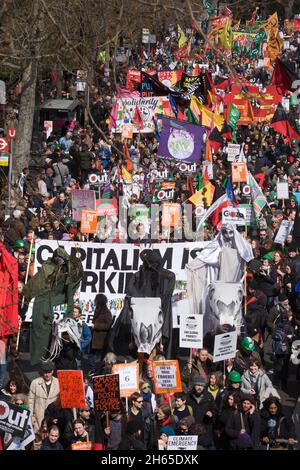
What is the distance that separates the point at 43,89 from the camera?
135ft

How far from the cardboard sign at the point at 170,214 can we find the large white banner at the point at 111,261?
3584 millimetres

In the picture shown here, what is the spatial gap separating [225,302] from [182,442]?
3710 millimetres

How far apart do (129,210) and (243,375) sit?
6.72 metres

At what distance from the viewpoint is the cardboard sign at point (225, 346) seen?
12.0 meters

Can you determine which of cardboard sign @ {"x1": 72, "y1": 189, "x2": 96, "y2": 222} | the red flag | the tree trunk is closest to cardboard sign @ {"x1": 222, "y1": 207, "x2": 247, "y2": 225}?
cardboard sign @ {"x1": 72, "y1": 189, "x2": 96, "y2": 222}

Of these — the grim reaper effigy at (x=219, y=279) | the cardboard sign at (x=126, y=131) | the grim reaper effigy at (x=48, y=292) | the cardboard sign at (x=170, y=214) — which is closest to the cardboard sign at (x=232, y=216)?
the cardboard sign at (x=170, y=214)

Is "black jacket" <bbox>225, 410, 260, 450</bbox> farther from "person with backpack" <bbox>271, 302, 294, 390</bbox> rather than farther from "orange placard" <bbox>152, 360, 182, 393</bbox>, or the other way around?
"person with backpack" <bbox>271, 302, 294, 390</bbox>

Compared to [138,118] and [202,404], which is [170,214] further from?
[138,118]

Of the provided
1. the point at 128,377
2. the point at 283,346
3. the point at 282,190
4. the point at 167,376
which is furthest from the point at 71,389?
the point at 282,190

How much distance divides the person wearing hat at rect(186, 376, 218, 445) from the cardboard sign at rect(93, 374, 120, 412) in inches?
36.1

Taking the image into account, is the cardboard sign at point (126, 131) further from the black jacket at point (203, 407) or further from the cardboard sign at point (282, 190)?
the black jacket at point (203, 407)

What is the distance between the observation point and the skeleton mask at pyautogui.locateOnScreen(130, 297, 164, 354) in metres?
13.5

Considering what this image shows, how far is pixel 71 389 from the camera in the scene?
10.7 metres
